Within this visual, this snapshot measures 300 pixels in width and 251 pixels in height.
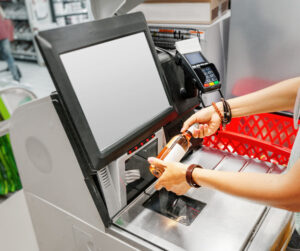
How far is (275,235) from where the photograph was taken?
0.89 m

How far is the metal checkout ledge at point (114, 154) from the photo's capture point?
845mm

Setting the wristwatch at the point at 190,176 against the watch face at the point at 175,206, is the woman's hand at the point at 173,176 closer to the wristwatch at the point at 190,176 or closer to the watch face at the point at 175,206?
the wristwatch at the point at 190,176

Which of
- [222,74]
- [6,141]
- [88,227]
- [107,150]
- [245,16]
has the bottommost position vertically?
[6,141]

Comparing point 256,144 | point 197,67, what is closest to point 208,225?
point 256,144

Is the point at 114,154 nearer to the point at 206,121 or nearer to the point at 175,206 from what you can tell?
the point at 175,206

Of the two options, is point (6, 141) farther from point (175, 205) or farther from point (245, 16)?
point (245, 16)

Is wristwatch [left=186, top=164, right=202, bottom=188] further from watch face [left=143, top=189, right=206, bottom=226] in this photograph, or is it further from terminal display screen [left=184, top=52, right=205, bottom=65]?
terminal display screen [left=184, top=52, right=205, bottom=65]

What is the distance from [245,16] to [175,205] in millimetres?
1185

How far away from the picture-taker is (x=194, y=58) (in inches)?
48.3

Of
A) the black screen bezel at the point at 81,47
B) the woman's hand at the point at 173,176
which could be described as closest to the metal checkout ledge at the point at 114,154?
the black screen bezel at the point at 81,47

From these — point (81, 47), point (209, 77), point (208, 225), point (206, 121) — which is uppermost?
point (81, 47)

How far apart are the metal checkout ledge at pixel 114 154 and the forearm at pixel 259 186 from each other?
0.22m

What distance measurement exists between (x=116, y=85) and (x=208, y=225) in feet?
1.80

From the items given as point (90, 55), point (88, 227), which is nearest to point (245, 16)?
point (90, 55)
